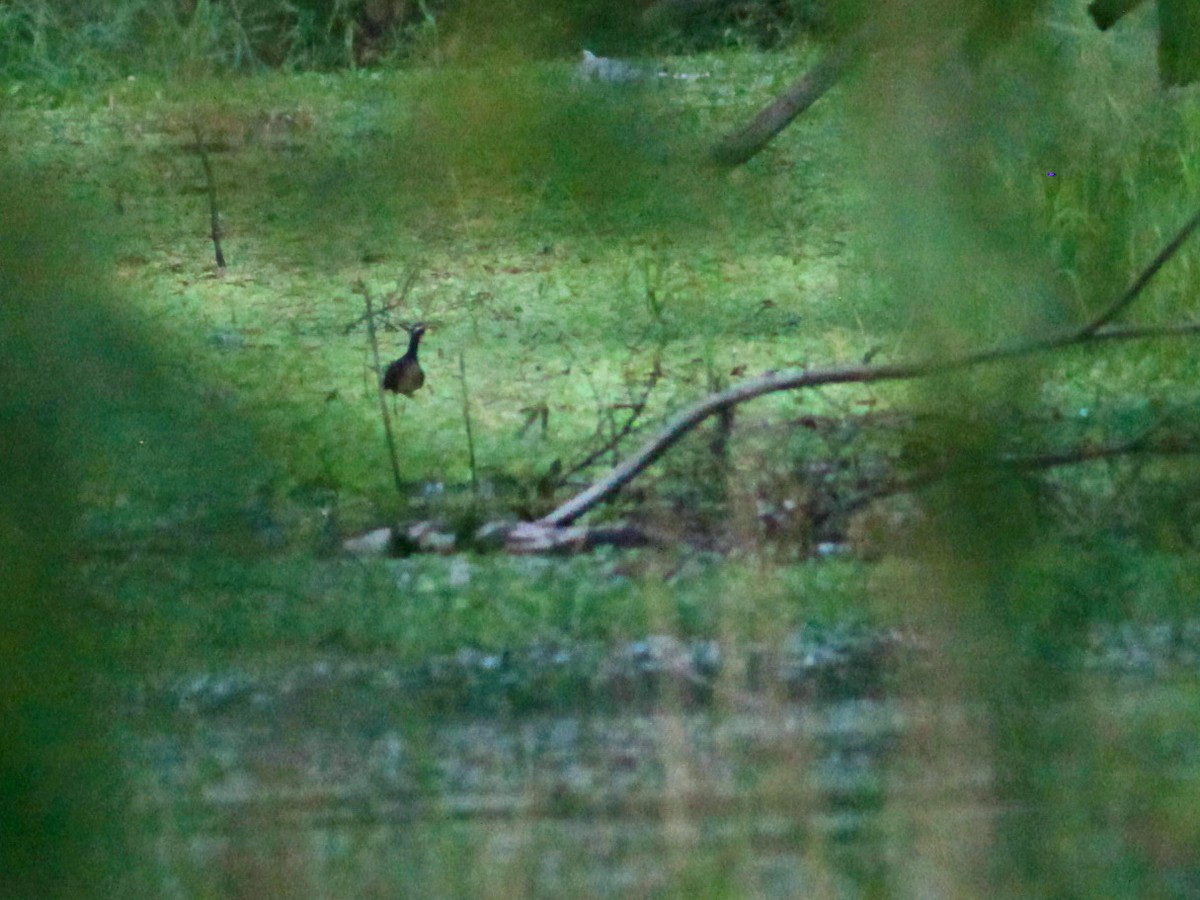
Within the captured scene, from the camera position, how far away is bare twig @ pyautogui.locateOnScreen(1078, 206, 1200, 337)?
2.94ft

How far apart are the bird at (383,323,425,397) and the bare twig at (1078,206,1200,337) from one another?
480mm

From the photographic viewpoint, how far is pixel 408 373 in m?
1.19

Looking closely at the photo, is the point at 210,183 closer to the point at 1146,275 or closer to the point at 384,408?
the point at 384,408

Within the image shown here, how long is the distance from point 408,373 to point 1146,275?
20.2 inches

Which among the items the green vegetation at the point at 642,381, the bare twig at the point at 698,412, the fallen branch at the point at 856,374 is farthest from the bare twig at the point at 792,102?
the bare twig at the point at 698,412

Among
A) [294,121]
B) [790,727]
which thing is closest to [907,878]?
[790,727]

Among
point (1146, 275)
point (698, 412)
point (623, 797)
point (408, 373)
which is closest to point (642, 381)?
point (698, 412)

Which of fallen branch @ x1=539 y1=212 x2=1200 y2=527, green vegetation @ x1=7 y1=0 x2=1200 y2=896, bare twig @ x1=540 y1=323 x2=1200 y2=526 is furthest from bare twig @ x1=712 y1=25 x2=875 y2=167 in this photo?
bare twig @ x1=540 y1=323 x2=1200 y2=526

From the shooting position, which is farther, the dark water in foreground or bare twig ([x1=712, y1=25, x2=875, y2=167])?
the dark water in foreground

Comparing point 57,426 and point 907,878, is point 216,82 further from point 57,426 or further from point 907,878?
point 907,878

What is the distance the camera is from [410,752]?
1074mm

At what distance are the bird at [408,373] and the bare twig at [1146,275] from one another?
480 mm

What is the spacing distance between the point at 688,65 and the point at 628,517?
19.8 inches

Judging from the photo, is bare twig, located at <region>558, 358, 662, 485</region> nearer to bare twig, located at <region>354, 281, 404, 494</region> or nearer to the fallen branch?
the fallen branch
